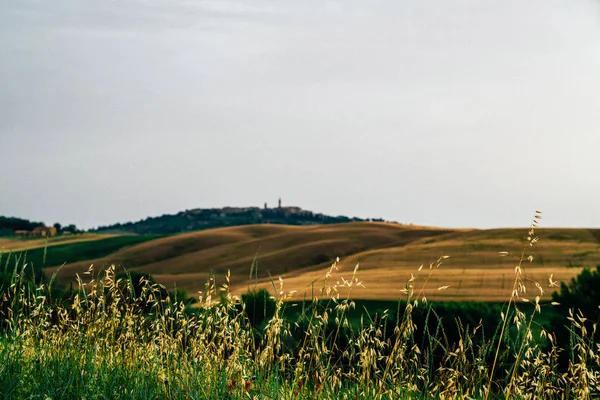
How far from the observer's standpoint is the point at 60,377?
4.99 metres

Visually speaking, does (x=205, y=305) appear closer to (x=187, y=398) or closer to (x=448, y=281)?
(x=187, y=398)

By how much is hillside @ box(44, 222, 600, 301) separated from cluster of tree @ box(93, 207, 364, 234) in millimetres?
38839

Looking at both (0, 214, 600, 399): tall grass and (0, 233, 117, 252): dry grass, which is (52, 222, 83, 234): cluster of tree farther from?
(0, 214, 600, 399): tall grass

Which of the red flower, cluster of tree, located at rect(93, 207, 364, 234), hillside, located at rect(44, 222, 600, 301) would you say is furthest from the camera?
cluster of tree, located at rect(93, 207, 364, 234)

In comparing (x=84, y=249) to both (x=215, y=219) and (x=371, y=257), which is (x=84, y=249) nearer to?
(x=371, y=257)

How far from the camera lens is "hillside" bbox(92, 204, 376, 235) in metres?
120

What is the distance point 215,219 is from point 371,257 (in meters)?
80.3

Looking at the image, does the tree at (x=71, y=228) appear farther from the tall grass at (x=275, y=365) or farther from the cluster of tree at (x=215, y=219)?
the tall grass at (x=275, y=365)

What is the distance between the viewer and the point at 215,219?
131250 millimetres

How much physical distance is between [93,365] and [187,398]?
3.13 ft

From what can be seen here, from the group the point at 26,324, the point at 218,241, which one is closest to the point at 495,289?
the point at 26,324

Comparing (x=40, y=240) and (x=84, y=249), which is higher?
(x=40, y=240)

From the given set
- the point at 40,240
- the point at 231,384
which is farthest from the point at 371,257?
the point at 40,240

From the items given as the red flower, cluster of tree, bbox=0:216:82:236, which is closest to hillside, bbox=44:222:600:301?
the red flower
